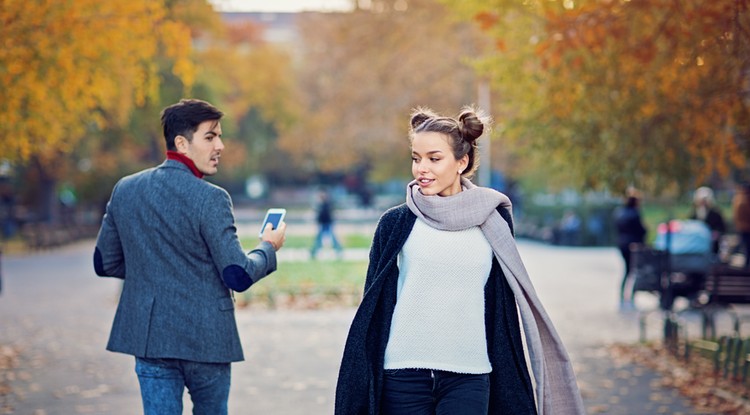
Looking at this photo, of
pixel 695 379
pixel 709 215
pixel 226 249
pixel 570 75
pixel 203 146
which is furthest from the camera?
pixel 709 215

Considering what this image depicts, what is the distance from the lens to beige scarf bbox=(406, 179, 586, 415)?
3.98m

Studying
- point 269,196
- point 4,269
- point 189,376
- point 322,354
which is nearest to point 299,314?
point 322,354

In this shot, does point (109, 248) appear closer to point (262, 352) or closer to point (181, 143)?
point (181, 143)

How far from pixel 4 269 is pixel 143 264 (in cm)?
2061

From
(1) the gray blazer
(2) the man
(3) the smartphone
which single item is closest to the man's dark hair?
(2) the man

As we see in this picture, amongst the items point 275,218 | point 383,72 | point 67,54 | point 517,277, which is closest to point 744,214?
point 67,54

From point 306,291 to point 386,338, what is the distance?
1233 cm

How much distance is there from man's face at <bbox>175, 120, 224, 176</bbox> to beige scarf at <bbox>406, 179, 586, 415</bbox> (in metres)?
0.94

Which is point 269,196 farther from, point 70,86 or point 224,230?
point 224,230

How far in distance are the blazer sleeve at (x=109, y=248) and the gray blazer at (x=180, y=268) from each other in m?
0.11

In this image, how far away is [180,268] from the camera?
4391 mm

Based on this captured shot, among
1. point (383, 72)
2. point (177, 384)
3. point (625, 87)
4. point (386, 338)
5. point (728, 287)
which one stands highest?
point (383, 72)

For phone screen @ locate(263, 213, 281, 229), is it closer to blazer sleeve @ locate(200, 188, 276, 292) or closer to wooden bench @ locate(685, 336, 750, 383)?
blazer sleeve @ locate(200, 188, 276, 292)

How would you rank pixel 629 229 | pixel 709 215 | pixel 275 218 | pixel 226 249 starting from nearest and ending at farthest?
pixel 226 249
pixel 275 218
pixel 629 229
pixel 709 215
